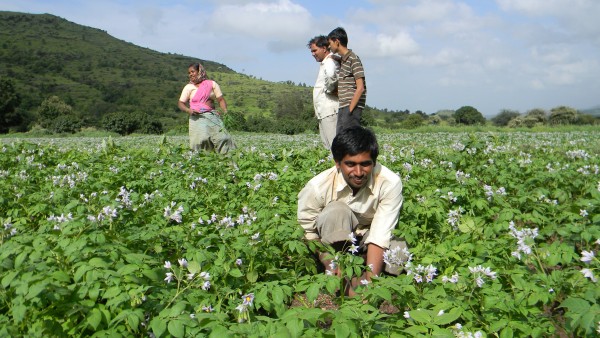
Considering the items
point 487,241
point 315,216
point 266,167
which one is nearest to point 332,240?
point 315,216

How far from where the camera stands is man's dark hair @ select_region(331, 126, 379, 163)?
3.37 m

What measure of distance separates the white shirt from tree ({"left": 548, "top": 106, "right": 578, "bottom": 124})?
35940mm

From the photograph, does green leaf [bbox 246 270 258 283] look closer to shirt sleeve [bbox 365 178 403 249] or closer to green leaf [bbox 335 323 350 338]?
shirt sleeve [bbox 365 178 403 249]

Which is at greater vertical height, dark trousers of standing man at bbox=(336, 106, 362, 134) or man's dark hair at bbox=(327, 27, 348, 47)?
man's dark hair at bbox=(327, 27, 348, 47)

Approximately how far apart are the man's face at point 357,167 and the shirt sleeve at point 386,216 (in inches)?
8.1

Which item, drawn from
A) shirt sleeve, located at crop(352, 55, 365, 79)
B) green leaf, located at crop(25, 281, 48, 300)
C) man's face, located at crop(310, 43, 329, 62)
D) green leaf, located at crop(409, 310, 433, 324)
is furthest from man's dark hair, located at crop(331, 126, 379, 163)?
man's face, located at crop(310, 43, 329, 62)

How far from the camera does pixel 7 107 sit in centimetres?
5834

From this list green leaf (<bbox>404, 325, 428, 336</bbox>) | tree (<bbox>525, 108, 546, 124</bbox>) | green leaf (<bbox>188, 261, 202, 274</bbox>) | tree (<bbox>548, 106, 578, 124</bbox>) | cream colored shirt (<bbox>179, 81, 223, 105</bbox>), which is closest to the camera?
green leaf (<bbox>404, 325, 428, 336</bbox>)

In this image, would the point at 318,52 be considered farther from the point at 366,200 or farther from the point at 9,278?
the point at 9,278

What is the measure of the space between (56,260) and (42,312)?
0.43 m

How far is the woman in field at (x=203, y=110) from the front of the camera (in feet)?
26.6

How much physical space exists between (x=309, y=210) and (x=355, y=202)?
1.17ft

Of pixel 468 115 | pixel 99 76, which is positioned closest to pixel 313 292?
pixel 468 115

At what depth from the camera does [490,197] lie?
15.7ft
